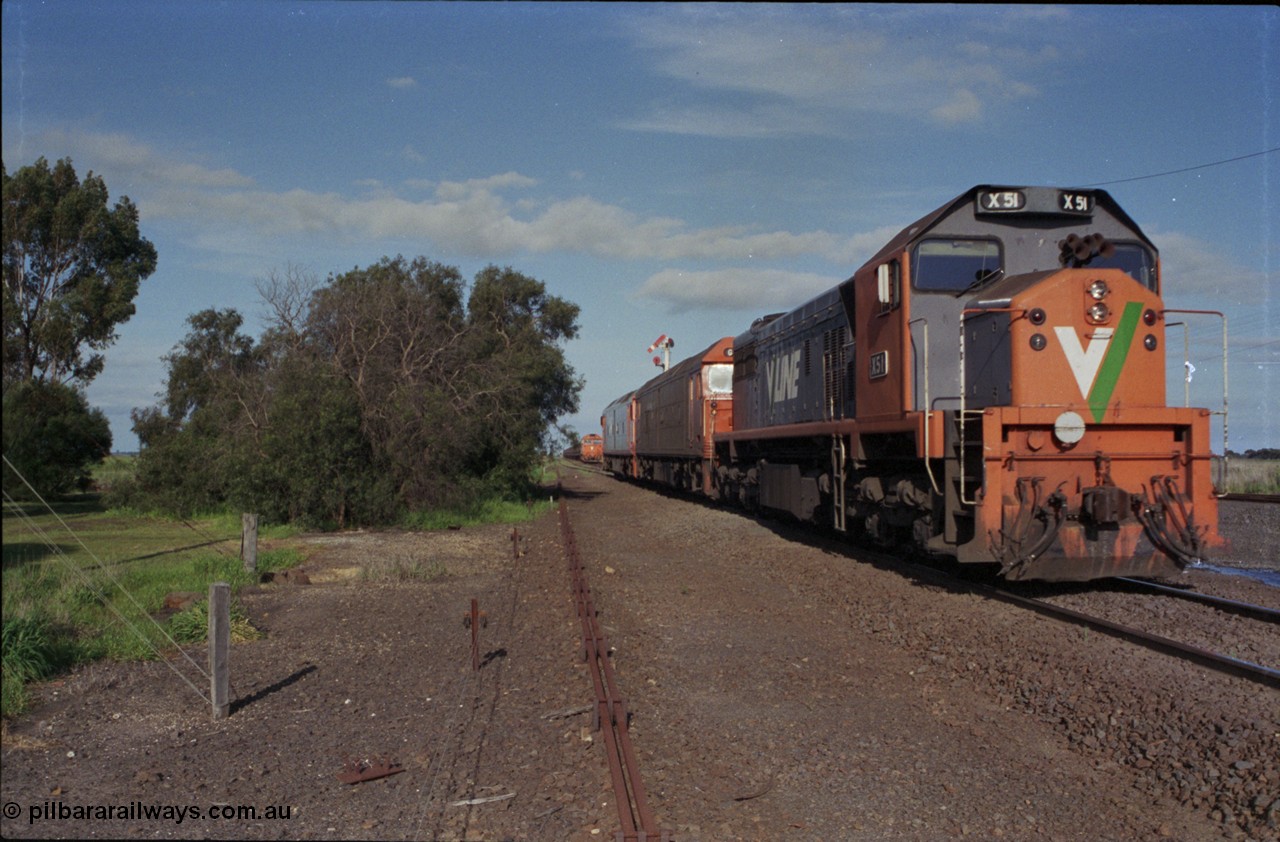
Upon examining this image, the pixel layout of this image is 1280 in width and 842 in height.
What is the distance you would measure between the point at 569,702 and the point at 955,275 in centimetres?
646

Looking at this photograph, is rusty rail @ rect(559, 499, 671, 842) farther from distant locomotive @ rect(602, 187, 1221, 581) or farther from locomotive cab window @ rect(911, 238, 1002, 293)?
locomotive cab window @ rect(911, 238, 1002, 293)

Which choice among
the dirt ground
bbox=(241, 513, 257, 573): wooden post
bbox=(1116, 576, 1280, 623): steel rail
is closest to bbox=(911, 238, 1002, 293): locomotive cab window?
the dirt ground

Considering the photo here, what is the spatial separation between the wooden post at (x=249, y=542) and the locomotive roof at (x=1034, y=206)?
8403 mm

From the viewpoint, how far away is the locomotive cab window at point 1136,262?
9898 millimetres

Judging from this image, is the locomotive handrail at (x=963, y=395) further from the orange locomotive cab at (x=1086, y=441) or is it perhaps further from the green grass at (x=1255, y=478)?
the green grass at (x=1255, y=478)

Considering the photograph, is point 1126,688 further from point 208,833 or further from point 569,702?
point 208,833

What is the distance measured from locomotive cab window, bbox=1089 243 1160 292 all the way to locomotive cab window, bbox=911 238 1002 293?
1199 mm

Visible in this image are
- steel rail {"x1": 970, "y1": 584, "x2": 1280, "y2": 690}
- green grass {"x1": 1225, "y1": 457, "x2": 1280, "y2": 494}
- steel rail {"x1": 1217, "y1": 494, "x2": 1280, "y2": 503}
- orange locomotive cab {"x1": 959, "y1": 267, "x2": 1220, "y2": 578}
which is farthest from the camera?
green grass {"x1": 1225, "y1": 457, "x2": 1280, "y2": 494}

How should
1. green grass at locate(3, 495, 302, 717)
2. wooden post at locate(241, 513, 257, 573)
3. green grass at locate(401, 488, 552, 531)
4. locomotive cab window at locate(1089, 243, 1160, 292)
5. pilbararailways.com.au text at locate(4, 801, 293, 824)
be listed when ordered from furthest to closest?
green grass at locate(401, 488, 552, 531), wooden post at locate(241, 513, 257, 573), locomotive cab window at locate(1089, 243, 1160, 292), green grass at locate(3, 495, 302, 717), pilbararailways.com.au text at locate(4, 801, 293, 824)

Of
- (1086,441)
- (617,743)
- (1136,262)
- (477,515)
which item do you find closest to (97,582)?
(617,743)

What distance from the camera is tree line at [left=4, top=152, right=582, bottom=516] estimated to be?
16109 mm

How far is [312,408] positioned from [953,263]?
12214 millimetres

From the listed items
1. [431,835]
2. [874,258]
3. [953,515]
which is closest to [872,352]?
[874,258]

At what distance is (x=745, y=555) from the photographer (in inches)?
537
